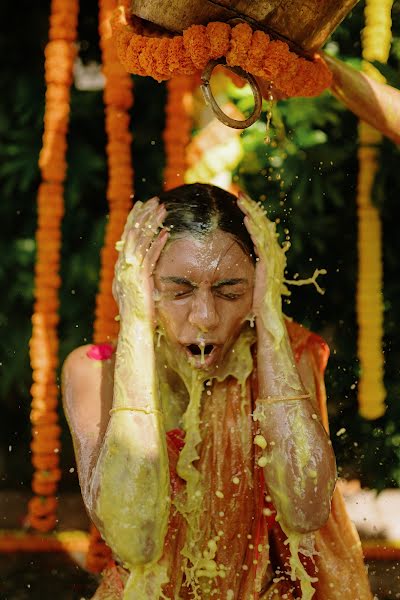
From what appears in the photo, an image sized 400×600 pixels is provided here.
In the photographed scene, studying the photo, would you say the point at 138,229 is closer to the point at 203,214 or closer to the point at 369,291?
the point at 203,214

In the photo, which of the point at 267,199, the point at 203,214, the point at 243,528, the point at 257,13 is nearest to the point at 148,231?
the point at 203,214

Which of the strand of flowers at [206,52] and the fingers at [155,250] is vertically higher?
the strand of flowers at [206,52]

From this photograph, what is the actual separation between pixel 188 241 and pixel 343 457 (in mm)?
1892

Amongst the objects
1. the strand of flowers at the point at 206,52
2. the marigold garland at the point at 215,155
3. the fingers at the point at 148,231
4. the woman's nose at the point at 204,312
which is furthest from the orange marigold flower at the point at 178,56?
the marigold garland at the point at 215,155

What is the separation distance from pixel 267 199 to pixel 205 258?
159cm

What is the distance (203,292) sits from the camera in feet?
8.70

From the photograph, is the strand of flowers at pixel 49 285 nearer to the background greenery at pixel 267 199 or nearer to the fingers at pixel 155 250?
the background greenery at pixel 267 199

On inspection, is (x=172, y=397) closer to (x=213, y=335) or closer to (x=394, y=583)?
(x=213, y=335)

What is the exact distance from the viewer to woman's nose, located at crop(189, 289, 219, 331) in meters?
2.60

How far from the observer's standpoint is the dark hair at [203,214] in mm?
2748

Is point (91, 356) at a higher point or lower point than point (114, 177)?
lower

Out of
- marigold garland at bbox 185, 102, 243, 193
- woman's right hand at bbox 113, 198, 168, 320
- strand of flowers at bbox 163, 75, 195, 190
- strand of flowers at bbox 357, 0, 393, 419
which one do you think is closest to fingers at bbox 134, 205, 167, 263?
woman's right hand at bbox 113, 198, 168, 320

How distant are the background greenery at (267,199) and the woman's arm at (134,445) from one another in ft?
5.10

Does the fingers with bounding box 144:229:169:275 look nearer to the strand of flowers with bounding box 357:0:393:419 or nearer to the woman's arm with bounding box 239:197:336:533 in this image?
the woman's arm with bounding box 239:197:336:533
